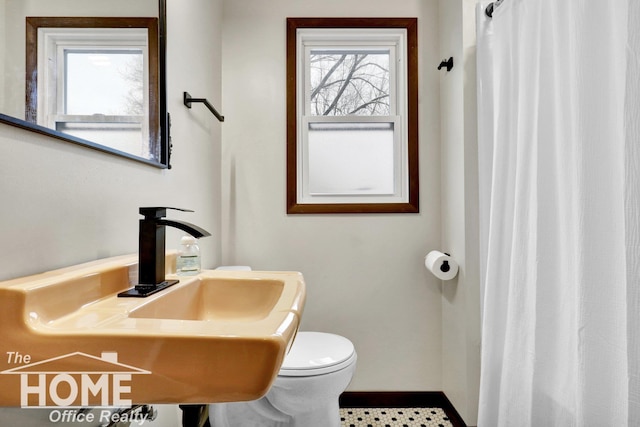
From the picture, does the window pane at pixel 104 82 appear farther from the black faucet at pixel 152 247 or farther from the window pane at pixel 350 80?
the window pane at pixel 350 80

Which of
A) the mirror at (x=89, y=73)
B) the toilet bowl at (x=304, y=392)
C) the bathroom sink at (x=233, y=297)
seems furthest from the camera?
the toilet bowl at (x=304, y=392)

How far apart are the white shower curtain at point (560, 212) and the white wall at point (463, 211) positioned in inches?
5.2

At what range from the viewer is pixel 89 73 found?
2.47ft

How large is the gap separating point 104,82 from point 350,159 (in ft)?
4.38

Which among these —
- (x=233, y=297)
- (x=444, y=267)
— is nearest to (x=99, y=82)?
(x=233, y=297)

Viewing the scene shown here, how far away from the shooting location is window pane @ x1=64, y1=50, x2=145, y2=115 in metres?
0.70

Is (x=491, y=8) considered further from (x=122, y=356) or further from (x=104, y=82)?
(x=122, y=356)

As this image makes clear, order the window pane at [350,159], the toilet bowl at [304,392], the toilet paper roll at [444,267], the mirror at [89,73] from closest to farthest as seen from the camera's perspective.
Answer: the mirror at [89,73]
the toilet bowl at [304,392]
the toilet paper roll at [444,267]
the window pane at [350,159]

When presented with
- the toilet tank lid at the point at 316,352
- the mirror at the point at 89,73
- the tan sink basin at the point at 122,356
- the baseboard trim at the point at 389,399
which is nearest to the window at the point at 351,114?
the toilet tank lid at the point at 316,352

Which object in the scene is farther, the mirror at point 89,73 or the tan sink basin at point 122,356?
the mirror at point 89,73

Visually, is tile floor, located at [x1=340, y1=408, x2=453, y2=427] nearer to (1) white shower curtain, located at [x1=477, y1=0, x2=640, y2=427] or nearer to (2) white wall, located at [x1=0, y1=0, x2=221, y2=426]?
(1) white shower curtain, located at [x1=477, y1=0, x2=640, y2=427]

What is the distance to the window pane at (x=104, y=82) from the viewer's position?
701 mm

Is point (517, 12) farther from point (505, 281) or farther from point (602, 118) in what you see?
point (505, 281)

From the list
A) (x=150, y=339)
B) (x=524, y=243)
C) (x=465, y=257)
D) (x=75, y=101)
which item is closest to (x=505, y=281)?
(x=524, y=243)
